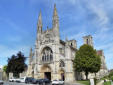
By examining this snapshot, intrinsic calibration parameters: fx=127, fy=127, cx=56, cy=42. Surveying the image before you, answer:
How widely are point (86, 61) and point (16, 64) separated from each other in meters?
22.4

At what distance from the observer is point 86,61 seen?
39906 millimetres

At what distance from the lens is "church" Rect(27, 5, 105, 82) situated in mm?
40500

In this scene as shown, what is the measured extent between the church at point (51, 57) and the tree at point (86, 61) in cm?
233

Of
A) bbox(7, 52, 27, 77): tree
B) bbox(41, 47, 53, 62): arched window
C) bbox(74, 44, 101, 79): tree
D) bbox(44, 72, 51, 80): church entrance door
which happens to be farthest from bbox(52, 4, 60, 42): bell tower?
bbox(7, 52, 27, 77): tree

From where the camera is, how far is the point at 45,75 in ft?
146

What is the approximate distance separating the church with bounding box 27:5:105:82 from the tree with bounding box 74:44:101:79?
2328 millimetres

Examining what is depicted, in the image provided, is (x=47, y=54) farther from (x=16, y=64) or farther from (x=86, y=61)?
(x=86, y=61)

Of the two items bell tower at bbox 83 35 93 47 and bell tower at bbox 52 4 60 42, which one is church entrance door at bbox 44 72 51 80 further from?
bell tower at bbox 83 35 93 47

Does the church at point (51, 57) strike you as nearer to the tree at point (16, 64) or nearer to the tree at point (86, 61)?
the tree at point (86, 61)

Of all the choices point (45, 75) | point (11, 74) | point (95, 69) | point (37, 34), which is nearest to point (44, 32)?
point (37, 34)

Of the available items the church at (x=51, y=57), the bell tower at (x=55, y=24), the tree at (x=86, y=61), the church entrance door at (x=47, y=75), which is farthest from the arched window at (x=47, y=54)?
the tree at (x=86, y=61)

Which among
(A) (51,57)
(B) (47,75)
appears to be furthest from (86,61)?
(B) (47,75)

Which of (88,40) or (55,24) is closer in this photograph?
(55,24)

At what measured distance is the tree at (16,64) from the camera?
4128 centimetres
